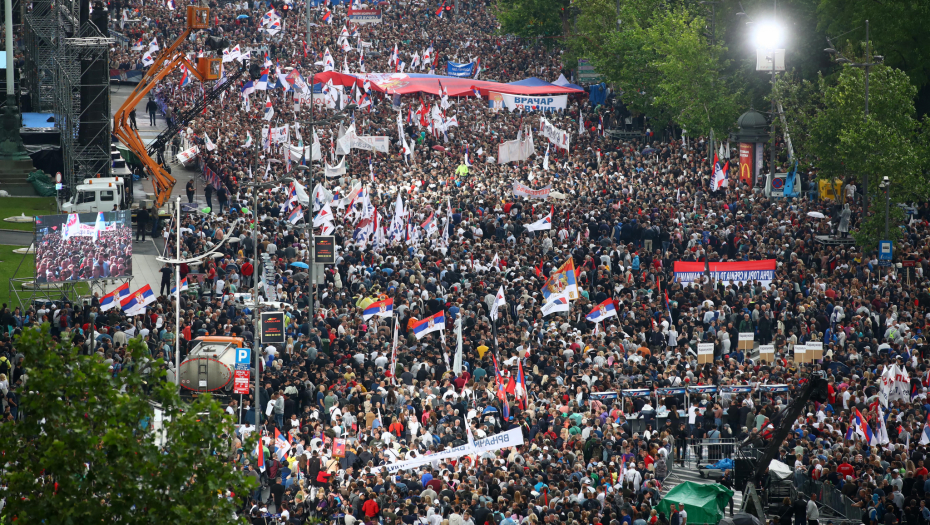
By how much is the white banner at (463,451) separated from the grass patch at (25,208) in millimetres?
27430

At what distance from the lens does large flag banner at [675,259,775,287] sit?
30.9 m

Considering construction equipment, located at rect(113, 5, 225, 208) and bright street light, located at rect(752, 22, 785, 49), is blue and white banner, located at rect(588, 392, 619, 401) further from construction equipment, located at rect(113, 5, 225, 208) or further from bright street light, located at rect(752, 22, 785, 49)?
construction equipment, located at rect(113, 5, 225, 208)

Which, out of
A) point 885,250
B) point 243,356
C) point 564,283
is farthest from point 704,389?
point 885,250

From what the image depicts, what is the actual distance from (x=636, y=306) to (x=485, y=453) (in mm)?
8683

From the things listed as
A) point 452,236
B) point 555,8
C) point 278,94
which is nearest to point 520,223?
point 452,236

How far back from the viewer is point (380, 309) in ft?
95.3

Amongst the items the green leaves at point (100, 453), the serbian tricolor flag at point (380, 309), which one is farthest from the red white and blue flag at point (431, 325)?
the green leaves at point (100, 453)

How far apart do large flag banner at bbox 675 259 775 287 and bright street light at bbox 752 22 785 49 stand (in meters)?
14.1

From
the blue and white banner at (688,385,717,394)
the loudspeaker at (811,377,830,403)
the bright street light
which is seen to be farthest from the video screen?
the bright street light

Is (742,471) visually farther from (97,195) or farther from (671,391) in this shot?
(97,195)

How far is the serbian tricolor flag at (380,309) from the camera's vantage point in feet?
94.9

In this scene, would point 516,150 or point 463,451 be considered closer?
point 463,451

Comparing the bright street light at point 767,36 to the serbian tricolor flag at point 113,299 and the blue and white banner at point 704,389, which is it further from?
the serbian tricolor flag at point 113,299

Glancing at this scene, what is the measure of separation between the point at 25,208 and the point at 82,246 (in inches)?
682
